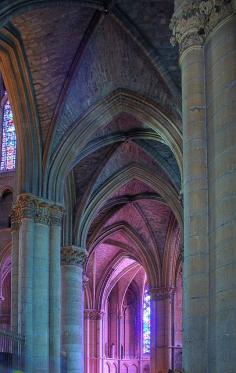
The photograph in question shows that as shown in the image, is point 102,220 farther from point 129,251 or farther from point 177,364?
point 177,364

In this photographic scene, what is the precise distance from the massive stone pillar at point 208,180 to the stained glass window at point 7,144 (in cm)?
2323

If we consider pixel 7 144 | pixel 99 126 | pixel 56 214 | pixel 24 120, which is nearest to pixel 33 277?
pixel 56 214

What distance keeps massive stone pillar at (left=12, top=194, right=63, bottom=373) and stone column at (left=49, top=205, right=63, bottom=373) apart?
0.11 ft

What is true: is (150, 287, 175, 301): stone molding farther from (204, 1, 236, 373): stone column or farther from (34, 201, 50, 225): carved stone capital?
(204, 1, 236, 373): stone column

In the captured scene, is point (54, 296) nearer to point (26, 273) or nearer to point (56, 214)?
point (26, 273)

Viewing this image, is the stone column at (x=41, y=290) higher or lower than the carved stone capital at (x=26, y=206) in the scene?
lower

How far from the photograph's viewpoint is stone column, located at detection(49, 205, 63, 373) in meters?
25.8

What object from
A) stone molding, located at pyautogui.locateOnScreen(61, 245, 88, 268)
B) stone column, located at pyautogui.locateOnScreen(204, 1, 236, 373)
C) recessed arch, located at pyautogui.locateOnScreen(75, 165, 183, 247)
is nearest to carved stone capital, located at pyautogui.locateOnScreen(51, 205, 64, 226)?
stone molding, located at pyautogui.locateOnScreen(61, 245, 88, 268)

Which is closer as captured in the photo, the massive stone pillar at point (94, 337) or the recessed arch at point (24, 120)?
the recessed arch at point (24, 120)

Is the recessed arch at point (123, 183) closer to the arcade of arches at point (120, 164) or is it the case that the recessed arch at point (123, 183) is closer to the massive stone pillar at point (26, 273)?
the arcade of arches at point (120, 164)

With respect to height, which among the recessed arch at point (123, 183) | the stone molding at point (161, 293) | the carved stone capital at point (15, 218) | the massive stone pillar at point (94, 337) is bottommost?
the massive stone pillar at point (94, 337)

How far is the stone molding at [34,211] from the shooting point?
26047mm

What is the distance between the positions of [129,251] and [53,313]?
1981 cm

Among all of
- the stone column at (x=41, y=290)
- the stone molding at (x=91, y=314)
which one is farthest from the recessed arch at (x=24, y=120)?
the stone molding at (x=91, y=314)
